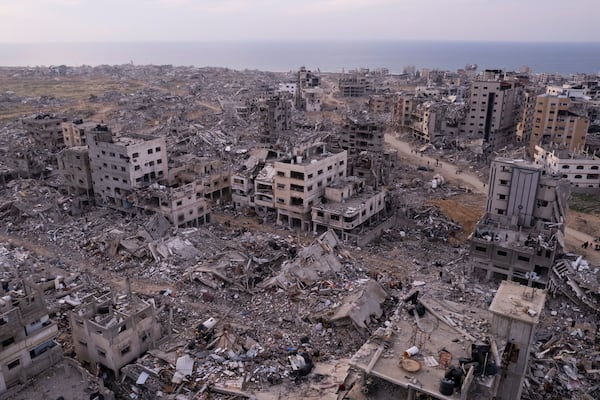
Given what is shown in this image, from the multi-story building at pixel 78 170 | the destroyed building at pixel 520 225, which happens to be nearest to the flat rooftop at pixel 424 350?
the destroyed building at pixel 520 225

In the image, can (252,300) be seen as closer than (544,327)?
No

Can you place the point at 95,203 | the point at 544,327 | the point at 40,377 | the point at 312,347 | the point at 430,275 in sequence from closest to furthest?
1. the point at 40,377
2. the point at 312,347
3. the point at 544,327
4. the point at 430,275
5. the point at 95,203

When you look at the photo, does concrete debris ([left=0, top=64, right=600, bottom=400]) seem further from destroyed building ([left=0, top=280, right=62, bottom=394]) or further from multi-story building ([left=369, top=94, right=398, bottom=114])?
multi-story building ([left=369, top=94, right=398, bottom=114])

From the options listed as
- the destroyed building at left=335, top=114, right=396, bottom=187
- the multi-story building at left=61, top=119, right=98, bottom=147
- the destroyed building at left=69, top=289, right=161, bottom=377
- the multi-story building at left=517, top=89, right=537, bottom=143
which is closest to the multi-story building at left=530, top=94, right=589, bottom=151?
the multi-story building at left=517, top=89, right=537, bottom=143

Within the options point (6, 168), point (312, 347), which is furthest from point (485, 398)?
point (6, 168)

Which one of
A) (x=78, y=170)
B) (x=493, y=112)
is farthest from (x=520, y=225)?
(x=493, y=112)

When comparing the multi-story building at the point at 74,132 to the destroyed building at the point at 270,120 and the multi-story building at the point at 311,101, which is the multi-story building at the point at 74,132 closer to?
the destroyed building at the point at 270,120

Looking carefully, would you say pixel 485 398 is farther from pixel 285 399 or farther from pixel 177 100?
pixel 177 100
